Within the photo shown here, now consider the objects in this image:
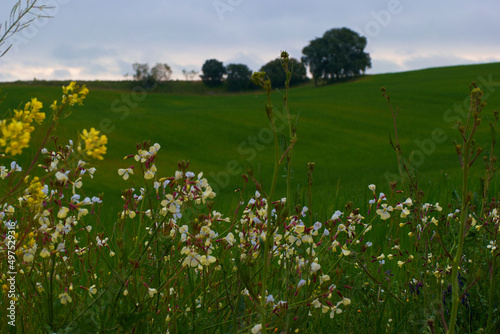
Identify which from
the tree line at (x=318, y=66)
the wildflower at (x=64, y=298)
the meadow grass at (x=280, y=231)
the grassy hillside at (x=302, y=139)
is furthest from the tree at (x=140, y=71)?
the wildflower at (x=64, y=298)

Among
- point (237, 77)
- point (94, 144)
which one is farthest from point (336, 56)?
point (94, 144)

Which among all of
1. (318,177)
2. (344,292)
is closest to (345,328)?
(344,292)

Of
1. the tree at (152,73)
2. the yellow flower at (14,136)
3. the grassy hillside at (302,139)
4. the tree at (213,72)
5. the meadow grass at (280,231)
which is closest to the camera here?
the yellow flower at (14,136)

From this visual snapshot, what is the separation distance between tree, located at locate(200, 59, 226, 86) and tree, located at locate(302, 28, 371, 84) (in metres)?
13.3

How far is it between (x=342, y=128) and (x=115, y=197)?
16.9 m

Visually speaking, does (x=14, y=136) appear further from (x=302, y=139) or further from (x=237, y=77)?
(x=237, y=77)

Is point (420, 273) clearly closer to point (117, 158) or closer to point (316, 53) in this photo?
point (117, 158)

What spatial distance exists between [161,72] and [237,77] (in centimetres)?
1162

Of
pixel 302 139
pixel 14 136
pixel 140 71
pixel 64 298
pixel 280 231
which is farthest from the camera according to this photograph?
pixel 140 71

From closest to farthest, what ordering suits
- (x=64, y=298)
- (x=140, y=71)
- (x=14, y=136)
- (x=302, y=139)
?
(x=14, y=136)
(x=64, y=298)
(x=302, y=139)
(x=140, y=71)

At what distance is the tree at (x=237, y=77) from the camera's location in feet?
234

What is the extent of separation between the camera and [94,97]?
38.5m

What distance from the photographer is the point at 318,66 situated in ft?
228

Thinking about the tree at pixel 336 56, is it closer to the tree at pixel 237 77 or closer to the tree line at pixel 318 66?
the tree line at pixel 318 66
